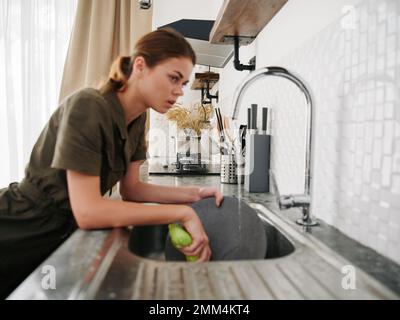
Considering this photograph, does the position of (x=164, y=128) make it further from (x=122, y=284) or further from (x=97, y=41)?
(x=122, y=284)

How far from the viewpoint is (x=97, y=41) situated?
100 inches

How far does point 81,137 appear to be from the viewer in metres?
0.76

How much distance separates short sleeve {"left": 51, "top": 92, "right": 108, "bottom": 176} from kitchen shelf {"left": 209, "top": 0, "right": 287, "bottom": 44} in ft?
2.09

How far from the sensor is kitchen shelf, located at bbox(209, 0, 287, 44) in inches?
46.3

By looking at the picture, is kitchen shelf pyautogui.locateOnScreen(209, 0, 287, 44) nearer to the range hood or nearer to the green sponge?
the range hood

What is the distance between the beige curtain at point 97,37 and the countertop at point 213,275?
206cm

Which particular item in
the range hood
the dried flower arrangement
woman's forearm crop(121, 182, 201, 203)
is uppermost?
the range hood

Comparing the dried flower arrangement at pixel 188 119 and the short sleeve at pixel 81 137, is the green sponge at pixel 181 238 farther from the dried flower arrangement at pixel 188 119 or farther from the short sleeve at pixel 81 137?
the dried flower arrangement at pixel 188 119

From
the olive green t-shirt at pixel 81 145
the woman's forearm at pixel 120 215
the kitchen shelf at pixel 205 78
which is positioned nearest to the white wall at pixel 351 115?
the woman's forearm at pixel 120 215

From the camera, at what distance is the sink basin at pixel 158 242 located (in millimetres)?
817

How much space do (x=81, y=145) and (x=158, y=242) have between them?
41 centimetres

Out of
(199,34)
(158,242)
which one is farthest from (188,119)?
(158,242)

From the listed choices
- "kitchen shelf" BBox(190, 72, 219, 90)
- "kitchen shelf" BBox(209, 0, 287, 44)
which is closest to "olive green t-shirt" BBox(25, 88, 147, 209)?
"kitchen shelf" BBox(209, 0, 287, 44)
